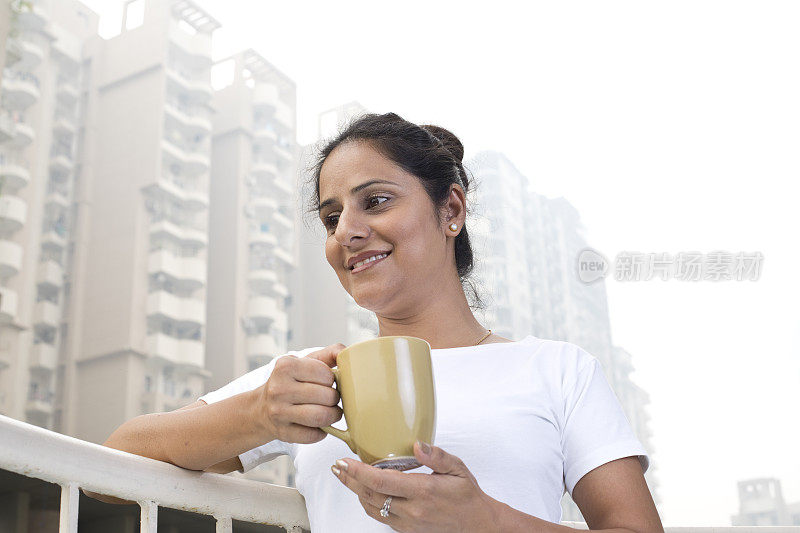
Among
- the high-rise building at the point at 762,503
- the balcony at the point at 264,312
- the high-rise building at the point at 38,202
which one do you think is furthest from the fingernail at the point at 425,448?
the balcony at the point at 264,312

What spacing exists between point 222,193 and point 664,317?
12.8 ft

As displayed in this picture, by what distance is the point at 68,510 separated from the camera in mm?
411

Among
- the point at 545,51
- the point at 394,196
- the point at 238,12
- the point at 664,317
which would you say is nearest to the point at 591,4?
the point at 545,51

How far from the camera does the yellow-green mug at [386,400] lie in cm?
41

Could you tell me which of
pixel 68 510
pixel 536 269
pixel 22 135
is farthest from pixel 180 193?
pixel 68 510

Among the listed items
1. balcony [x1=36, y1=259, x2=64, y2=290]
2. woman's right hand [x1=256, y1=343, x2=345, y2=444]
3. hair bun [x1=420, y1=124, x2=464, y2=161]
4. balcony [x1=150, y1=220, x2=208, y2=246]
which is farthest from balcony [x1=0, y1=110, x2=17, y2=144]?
woman's right hand [x1=256, y1=343, x2=345, y2=444]

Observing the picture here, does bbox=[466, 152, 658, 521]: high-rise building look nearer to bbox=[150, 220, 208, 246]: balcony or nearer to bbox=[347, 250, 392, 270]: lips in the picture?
bbox=[150, 220, 208, 246]: balcony

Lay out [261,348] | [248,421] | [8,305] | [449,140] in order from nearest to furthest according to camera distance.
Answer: [248,421], [449,140], [8,305], [261,348]

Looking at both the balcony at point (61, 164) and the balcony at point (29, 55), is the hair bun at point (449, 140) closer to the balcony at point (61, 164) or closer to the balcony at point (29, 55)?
the balcony at point (29, 55)

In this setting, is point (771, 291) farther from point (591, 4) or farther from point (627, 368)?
point (591, 4)

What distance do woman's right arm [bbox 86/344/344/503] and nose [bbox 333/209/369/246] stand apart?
0.19 m

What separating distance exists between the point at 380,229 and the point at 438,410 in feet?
0.54

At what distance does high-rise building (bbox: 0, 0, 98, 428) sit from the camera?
4.35 meters

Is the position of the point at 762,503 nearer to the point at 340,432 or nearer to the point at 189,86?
the point at 340,432
